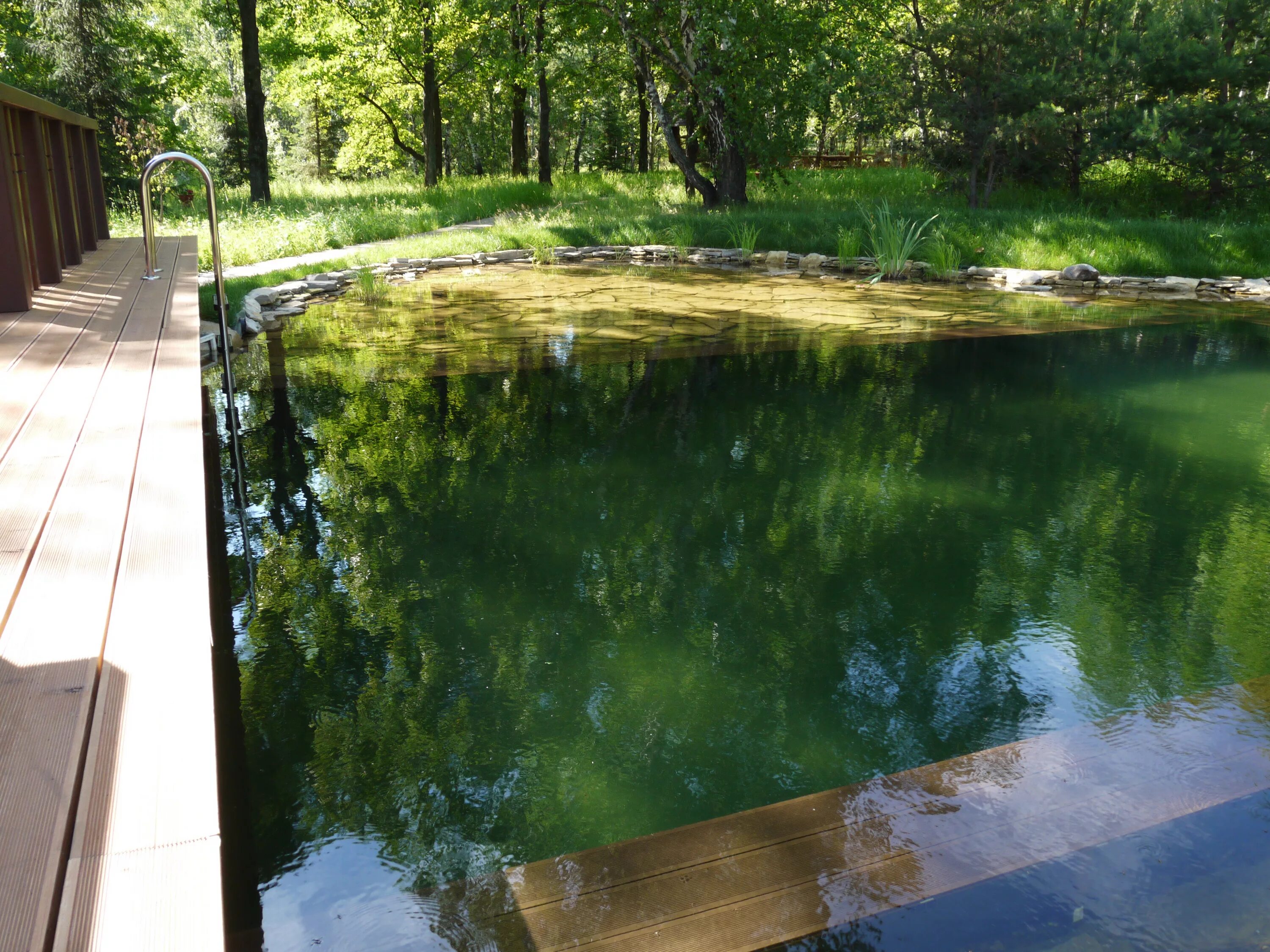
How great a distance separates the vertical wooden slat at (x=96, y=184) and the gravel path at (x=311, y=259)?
0.77m

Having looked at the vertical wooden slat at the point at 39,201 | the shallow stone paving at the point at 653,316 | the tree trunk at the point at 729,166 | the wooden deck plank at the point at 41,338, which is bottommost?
the shallow stone paving at the point at 653,316

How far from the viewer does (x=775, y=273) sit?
37.1 feet

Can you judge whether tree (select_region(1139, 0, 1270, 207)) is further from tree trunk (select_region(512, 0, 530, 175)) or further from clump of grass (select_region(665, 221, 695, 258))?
tree trunk (select_region(512, 0, 530, 175))

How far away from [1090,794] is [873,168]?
19.9 m

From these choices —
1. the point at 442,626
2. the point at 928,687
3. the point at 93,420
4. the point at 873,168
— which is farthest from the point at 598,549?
the point at 873,168

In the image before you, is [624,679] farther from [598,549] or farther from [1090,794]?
[1090,794]

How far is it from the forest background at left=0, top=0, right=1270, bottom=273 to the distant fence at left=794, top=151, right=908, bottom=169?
84.4 inches

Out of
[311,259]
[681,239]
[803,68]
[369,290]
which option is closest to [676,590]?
[369,290]

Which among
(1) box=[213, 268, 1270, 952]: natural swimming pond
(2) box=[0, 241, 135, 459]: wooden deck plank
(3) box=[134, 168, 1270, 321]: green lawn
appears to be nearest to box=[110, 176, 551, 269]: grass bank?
(3) box=[134, 168, 1270, 321]: green lawn

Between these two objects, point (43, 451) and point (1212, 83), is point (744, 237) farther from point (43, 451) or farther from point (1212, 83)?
point (43, 451)

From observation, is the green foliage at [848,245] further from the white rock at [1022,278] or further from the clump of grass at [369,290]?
the clump of grass at [369,290]

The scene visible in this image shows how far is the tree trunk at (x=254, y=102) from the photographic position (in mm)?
13844

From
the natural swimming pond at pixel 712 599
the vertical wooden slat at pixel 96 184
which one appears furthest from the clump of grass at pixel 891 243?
the vertical wooden slat at pixel 96 184

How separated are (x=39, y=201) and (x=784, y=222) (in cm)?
928
